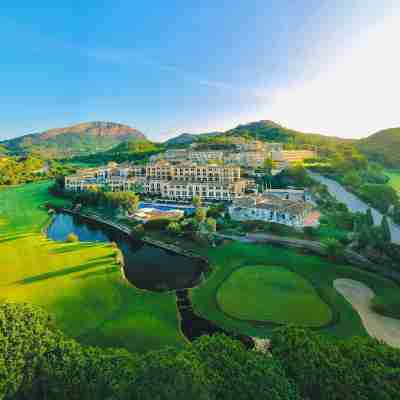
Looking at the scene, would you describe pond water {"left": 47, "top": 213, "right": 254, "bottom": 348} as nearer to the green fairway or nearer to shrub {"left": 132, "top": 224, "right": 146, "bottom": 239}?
shrub {"left": 132, "top": 224, "right": 146, "bottom": 239}

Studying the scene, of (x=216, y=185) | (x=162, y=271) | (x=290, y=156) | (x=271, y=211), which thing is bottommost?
(x=162, y=271)

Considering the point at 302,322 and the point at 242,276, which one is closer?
the point at 302,322

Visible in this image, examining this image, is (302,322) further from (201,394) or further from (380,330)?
(201,394)

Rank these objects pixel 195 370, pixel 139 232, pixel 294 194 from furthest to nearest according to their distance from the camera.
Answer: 1. pixel 294 194
2. pixel 139 232
3. pixel 195 370

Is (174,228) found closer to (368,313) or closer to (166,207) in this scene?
(166,207)

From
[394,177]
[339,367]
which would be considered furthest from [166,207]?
[339,367]

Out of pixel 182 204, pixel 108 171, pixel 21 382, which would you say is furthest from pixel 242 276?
pixel 108 171
